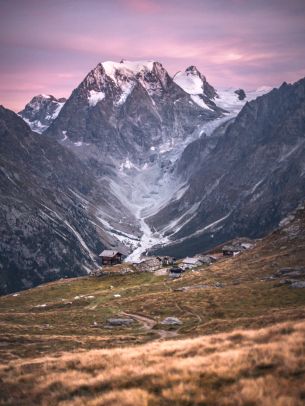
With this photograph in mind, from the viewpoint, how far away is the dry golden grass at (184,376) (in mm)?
16891

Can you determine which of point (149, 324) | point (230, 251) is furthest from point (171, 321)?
point (230, 251)

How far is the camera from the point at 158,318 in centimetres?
7606

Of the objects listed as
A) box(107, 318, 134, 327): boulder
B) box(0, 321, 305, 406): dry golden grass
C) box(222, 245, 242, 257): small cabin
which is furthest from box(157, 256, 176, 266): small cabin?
box(0, 321, 305, 406): dry golden grass

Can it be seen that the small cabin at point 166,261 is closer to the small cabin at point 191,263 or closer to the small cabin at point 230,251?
the small cabin at point 191,263

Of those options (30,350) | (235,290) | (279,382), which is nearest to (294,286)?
(235,290)

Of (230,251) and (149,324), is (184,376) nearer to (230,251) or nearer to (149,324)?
(149,324)

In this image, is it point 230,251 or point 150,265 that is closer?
point 150,265

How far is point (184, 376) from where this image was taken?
1945 cm

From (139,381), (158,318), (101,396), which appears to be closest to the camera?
(101,396)

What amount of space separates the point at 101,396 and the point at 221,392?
4876 millimetres

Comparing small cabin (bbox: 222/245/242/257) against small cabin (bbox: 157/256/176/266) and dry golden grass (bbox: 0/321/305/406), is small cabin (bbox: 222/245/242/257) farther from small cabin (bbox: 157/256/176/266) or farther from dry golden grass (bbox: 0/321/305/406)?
dry golden grass (bbox: 0/321/305/406)

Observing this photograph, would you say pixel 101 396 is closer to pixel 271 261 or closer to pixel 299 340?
pixel 299 340

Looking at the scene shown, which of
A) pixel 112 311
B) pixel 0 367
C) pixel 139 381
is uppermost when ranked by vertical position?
pixel 139 381

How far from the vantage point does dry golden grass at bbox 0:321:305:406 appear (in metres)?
16.9
